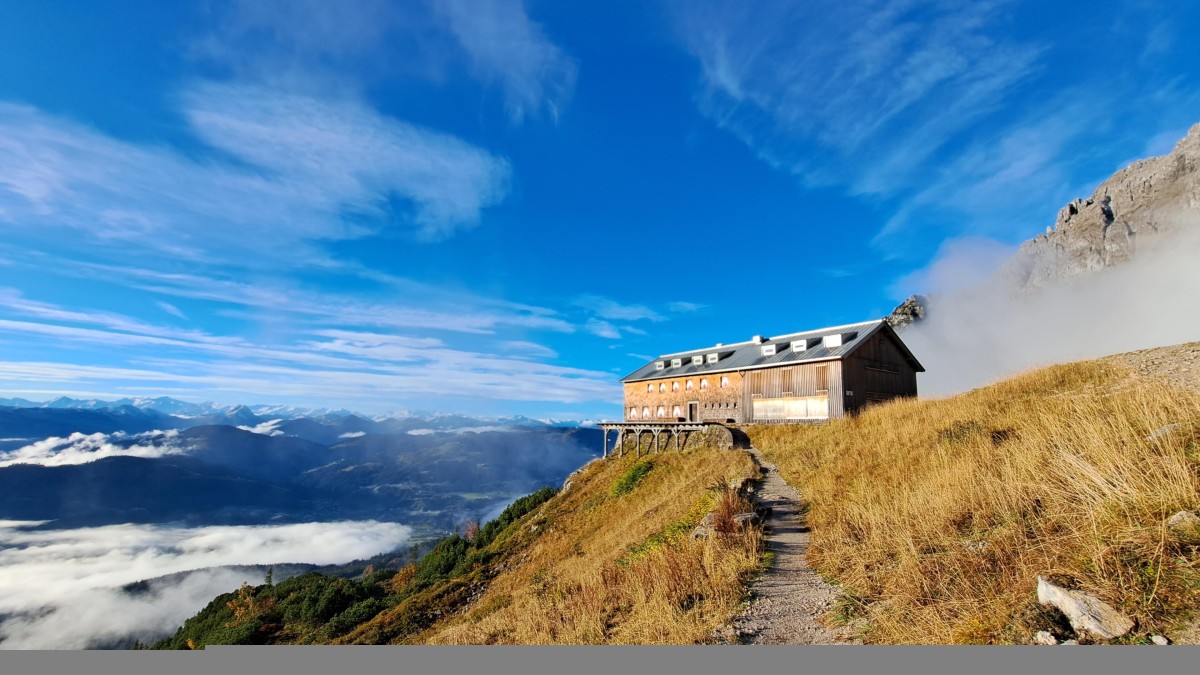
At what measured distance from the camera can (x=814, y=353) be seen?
38.0m

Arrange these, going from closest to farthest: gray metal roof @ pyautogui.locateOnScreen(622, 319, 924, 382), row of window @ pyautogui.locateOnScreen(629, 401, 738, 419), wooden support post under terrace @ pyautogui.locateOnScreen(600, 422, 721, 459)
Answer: gray metal roof @ pyautogui.locateOnScreen(622, 319, 924, 382), wooden support post under terrace @ pyautogui.locateOnScreen(600, 422, 721, 459), row of window @ pyautogui.locateOnScreen(629, 401, 738, 419)

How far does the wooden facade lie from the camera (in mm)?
36062

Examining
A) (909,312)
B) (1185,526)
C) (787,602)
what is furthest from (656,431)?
(909,312)

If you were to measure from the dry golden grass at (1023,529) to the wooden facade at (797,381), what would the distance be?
25.5m

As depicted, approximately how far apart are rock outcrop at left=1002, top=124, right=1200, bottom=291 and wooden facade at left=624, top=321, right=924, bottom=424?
360 feet

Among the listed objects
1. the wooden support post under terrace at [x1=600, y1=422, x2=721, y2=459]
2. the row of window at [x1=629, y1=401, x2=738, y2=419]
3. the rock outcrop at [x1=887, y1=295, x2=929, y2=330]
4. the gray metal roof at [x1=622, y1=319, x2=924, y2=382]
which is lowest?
the wooden support post under terrace at [x1=600, y1=422, x2=721, y2=459]

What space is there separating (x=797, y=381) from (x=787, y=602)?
108 feet

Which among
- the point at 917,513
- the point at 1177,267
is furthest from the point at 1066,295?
the point at 917,513

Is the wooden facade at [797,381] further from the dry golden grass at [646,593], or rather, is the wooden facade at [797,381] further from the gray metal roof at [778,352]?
the dry golden grass at [646,593]

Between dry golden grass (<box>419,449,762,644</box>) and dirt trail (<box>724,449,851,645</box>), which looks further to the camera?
dry golden grass (<box>419,449,762,644</box>)

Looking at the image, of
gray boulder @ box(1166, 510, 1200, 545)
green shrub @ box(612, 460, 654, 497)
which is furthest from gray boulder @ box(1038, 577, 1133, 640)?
green shrub @ box(612, 460, 654, 497)

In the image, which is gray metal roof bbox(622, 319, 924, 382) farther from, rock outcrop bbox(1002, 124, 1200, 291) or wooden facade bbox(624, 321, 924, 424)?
rock outcrop bbox(1002, 124, 1200, 291)

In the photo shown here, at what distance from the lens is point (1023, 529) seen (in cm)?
659

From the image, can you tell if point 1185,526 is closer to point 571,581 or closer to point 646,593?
point 646,593
